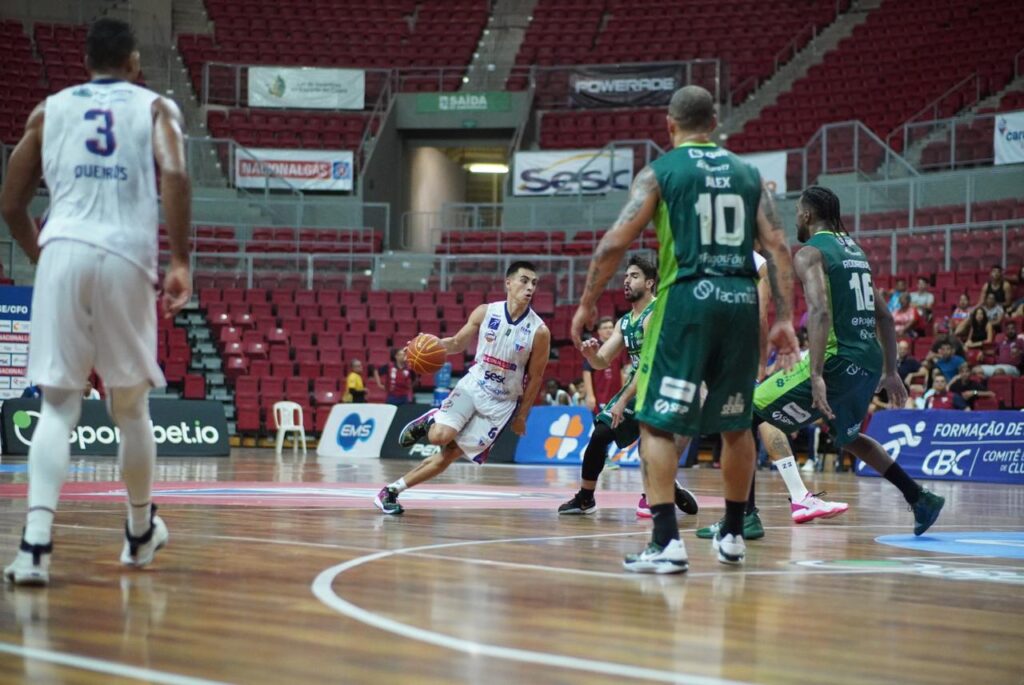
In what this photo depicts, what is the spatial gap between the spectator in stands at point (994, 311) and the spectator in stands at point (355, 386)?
10.6m

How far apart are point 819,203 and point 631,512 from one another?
122 inches

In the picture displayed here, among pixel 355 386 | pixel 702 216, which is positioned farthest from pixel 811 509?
pixel 355 386

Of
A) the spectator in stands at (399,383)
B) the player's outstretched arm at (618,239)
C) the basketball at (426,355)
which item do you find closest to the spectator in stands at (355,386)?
the spectator in stands at (399,383)

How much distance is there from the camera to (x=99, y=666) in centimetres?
332

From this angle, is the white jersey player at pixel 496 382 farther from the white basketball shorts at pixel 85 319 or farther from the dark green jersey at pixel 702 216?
the white basketball shorts at pixel 85 319

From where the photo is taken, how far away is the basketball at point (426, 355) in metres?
9.06

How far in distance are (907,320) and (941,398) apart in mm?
2442

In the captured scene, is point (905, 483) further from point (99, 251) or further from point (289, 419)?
point (289, 419)

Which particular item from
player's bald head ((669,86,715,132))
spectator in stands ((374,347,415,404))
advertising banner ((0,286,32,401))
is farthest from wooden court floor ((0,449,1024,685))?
spectator in stands ((374,347,415,404))

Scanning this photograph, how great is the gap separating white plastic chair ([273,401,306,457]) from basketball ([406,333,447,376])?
14070mm

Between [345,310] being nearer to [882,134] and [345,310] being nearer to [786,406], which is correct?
[882,134]

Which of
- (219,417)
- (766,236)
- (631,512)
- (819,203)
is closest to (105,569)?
(766,236)

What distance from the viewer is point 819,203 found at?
783cm

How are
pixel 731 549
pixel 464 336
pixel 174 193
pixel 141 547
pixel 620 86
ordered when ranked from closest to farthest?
1. pixel 174 193
2. pixel 141 547
3. pixel 731 549
4. pixel 464 336
5. pixel 620 86
